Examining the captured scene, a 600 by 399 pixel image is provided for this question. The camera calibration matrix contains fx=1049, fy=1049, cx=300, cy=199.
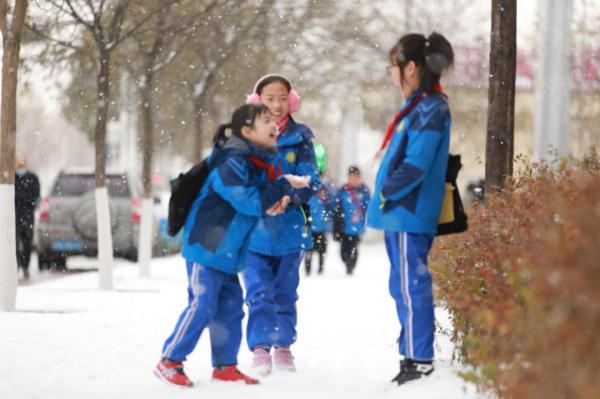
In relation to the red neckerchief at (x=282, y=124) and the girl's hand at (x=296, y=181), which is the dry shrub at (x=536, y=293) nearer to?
the girl's hand at (x=296, y=181)

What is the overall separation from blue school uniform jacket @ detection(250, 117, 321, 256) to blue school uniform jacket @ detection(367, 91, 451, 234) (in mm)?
868

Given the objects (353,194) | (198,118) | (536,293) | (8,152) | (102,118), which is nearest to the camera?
(536,293)

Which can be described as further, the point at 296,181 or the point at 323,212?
the point at 323,212

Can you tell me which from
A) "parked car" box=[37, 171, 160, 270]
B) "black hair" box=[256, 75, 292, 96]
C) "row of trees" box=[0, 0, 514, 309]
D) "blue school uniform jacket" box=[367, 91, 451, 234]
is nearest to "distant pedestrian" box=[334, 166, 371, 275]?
"row of trees" box=[0, 0, 514, 309]

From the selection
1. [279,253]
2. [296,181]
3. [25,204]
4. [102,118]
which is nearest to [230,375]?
[279,253]

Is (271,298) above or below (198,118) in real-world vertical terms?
below

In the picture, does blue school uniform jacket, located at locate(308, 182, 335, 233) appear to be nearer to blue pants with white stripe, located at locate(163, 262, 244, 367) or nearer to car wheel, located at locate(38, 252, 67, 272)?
car wheel, located at locate(38, 252, 67, 272)

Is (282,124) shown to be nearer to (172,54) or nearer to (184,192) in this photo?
(184,192)

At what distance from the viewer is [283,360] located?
20.9ft

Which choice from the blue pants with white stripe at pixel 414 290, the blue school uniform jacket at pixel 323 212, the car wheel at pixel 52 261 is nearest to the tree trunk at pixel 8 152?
the blue pants with white stripe at pixel 414 290

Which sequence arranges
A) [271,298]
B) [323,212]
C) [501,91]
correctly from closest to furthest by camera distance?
[271,298] → [501,91] → [323,212]

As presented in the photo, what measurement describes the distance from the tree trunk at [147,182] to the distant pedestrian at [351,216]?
3.17m

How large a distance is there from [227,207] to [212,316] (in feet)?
2.05

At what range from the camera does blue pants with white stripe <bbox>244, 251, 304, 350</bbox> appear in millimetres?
6250
